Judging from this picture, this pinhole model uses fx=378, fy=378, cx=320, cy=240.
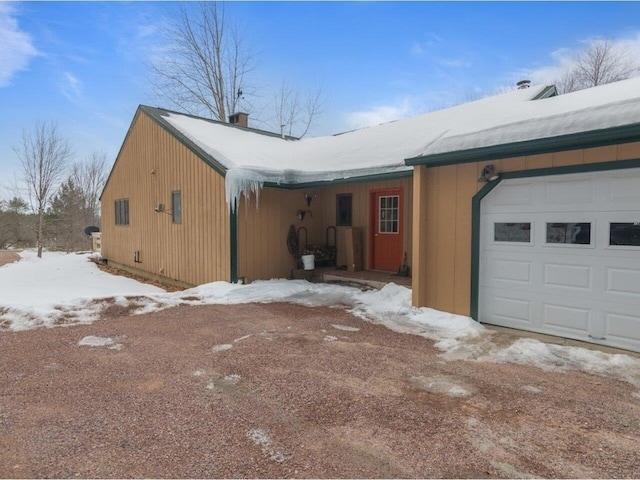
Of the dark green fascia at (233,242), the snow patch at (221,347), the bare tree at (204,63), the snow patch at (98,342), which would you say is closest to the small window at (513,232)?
the snow patch at (221,347)

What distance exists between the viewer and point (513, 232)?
489cm

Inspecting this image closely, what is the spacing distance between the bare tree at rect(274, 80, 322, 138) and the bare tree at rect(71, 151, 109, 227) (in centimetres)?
1204

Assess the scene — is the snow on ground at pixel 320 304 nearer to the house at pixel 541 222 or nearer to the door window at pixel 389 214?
the house at pixel 541 222

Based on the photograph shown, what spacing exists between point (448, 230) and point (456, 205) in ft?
1.21

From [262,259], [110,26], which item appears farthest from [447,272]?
[110,26]

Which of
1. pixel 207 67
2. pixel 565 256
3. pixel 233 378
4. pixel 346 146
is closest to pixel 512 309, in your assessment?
pixel 565 256

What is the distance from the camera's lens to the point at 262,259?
8102 mm

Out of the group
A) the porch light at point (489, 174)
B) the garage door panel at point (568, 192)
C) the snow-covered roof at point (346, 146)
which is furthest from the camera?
the snow-covered roof at point (346, 146)

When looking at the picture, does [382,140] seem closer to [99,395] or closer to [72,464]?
[99,395]

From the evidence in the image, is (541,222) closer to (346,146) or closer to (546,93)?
(546,93)

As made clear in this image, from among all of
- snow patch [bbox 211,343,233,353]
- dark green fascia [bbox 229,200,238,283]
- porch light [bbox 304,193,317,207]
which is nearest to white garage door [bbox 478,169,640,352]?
snow patch [bbox 211,343,233,353]

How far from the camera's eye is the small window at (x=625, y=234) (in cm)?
396

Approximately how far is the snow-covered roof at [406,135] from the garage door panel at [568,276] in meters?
1.52

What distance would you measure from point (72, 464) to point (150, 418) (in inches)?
22.5
